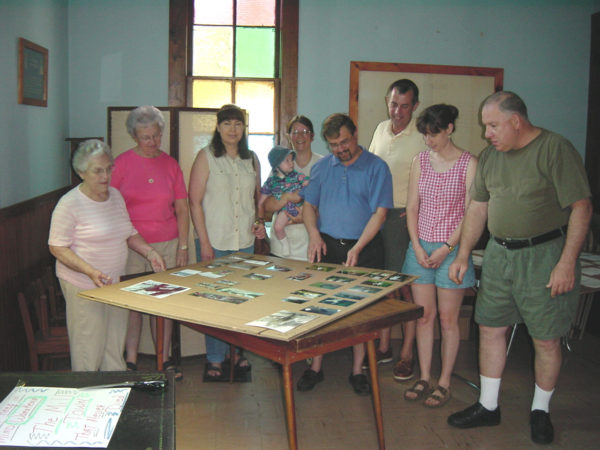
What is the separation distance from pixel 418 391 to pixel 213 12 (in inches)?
137

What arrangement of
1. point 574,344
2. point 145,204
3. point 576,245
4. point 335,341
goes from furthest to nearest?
point 574,344, point 145,204, point 576,245, point 335,341

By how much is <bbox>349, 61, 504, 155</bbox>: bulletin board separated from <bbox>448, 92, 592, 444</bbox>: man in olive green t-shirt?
7.57 ft

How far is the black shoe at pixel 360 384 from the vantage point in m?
3.31

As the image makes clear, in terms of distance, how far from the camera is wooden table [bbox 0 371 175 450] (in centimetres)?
130

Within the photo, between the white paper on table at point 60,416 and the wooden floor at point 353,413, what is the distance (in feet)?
4.62

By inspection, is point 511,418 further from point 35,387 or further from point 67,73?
point 67,73

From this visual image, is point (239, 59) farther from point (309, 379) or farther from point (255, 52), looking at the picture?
point (309, 379)

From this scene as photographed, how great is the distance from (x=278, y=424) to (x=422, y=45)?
11.5 ft

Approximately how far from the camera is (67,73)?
4.68 metres

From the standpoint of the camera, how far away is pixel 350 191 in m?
3.09

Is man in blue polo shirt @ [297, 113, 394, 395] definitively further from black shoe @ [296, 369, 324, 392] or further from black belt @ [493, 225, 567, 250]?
black belt @ [493, 225, 567, 250]

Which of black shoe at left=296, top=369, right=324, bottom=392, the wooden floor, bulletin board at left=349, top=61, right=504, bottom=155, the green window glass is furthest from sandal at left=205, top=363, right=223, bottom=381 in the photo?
bulletin board at left=349, top=61, right=504, bottom=155

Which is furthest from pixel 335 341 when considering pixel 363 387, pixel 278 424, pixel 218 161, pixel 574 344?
pixel 574 344

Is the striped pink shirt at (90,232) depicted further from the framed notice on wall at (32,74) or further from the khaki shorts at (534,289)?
the khaki shorts at (534,289)
